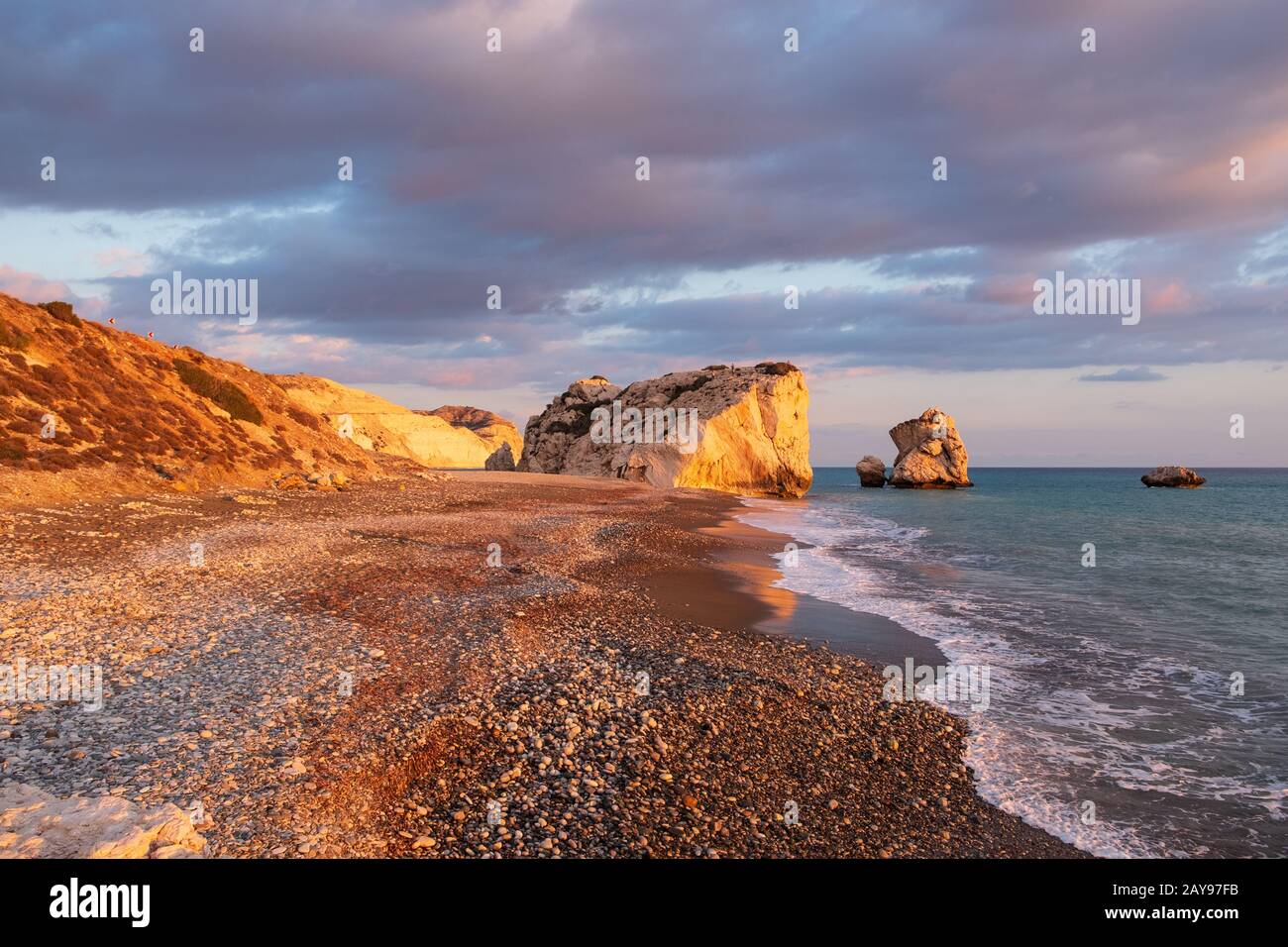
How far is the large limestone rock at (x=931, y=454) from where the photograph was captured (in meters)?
113

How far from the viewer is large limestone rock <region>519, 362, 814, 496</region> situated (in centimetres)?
7719

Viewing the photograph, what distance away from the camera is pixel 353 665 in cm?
1057

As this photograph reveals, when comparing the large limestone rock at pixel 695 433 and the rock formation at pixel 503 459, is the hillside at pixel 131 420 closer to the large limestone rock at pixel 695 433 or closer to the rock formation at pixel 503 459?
the large limestone rock at pixel 695 433

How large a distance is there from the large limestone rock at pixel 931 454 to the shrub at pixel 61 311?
109 m

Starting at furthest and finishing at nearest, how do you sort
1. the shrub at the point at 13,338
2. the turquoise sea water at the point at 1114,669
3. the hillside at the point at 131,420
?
the shrub at the point at 13,338 < the hillside at the point at 131,420 < the turquoise sea water at the point at 1114,669

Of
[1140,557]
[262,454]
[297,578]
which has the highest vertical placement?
[262,454]

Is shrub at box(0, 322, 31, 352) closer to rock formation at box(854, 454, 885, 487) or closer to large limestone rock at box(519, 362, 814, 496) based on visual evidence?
large limestone rock at box(519, 362, 814, 496)

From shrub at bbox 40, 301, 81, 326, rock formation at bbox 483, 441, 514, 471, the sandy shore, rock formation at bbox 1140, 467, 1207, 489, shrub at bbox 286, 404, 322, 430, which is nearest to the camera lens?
the sandy shore

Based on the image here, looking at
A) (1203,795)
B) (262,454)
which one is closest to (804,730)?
(1203,795)

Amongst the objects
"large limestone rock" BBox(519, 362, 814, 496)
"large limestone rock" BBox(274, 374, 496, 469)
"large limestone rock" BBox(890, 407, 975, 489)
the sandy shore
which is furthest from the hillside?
"large limestone rock" BBox(890, 407, 975, 489)

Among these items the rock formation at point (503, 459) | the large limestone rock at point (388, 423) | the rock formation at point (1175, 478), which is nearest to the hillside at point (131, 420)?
the rock formation at point (503, 459)

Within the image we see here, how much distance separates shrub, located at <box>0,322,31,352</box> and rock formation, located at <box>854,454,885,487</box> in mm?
117560
